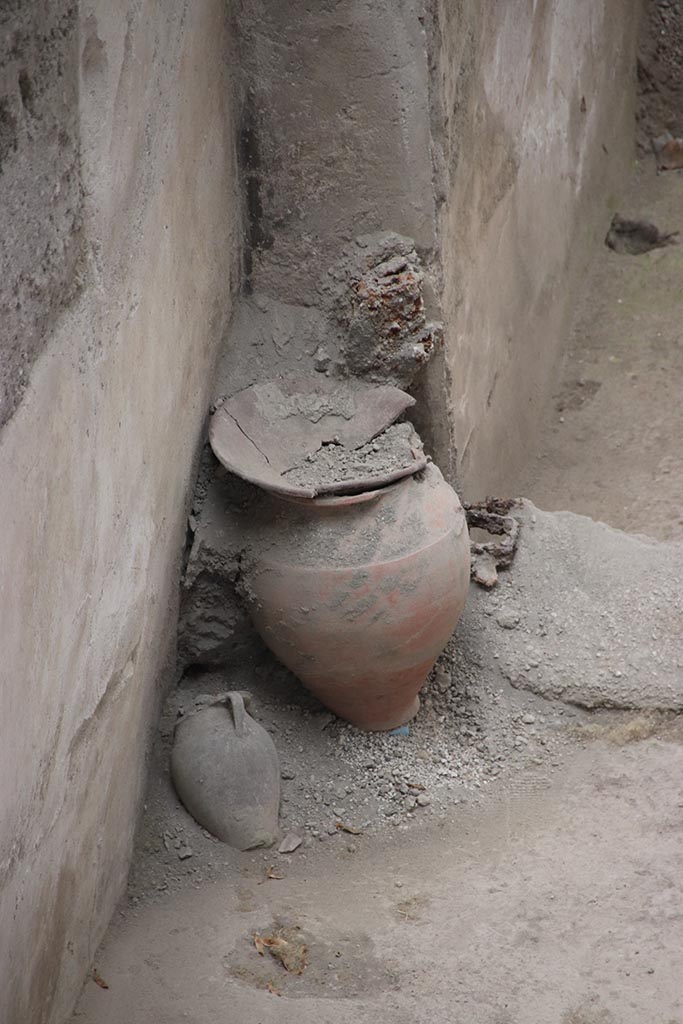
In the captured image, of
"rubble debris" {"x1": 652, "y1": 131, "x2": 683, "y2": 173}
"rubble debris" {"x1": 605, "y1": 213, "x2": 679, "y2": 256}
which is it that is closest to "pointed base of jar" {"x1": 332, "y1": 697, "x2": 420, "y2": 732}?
"rubble debris" {"x1": 605, "y1": 213, "x2": 679, "y2": 256}

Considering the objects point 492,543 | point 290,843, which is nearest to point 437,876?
point 290,843

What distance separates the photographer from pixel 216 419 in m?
3.27

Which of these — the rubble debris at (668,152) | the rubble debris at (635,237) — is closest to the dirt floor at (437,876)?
the rubble debris at (635,237)

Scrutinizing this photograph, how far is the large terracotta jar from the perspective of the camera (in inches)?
124

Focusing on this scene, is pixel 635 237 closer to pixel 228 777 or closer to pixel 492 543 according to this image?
pixel 492 543

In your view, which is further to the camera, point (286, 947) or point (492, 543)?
point (492, 543)

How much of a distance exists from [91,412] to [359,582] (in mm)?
846

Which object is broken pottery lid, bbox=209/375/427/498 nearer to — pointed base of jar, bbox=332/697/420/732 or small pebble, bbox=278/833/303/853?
pointed base of jar, bbox=332/697/420/732

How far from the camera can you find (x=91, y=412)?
250 centimetres

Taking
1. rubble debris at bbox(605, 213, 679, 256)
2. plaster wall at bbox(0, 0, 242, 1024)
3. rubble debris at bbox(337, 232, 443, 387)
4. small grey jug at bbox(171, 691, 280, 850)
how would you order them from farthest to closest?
rubble debris at bbox(605, 213, 679, 256)
rubble debris at bbox(337, 232, 443, 387)
small grey jug at bbox(171, 691, 280, 850)
plaster wall at bbox(0, 0, 242, 1024)

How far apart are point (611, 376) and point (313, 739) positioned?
7.10 ft

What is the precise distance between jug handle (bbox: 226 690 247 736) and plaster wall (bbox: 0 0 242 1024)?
0.53 ft

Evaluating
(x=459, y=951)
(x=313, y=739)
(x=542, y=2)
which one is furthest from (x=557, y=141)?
(x=459, y=951)

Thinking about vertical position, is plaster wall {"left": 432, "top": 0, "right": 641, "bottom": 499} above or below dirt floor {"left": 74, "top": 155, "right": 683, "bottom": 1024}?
above
